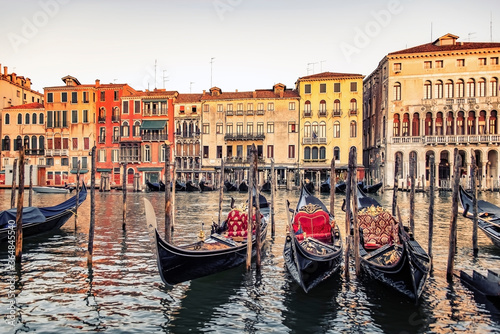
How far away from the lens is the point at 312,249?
7.41 metres

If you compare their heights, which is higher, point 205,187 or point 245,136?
point 245,136

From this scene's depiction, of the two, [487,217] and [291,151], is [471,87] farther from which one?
[487,217]

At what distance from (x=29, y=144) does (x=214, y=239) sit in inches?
1362

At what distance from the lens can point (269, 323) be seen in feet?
18.8

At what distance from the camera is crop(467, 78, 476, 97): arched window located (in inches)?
1196

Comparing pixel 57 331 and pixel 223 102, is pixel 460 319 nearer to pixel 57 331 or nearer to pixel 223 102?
pixel 57 331

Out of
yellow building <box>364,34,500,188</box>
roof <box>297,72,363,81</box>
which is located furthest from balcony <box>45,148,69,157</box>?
yellow building <box>364,34,500,188</box>

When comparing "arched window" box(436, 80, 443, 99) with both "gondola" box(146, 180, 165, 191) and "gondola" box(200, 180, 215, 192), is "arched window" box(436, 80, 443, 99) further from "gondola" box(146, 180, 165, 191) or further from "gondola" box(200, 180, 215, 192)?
"gondola" box(146, 180, 165, 191)

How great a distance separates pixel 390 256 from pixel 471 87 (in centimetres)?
2767

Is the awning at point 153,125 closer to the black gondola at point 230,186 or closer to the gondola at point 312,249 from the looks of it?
the black gondola at point 230,186

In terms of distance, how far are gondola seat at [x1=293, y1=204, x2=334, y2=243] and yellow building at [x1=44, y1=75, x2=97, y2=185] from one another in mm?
31539

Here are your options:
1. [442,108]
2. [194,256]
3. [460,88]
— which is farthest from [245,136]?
[194,256]

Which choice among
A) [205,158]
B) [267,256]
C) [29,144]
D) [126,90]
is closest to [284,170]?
[205,158]

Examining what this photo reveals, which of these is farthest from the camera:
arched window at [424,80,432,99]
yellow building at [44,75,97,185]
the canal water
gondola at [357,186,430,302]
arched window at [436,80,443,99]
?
yellow building at [44,75,97,185]
